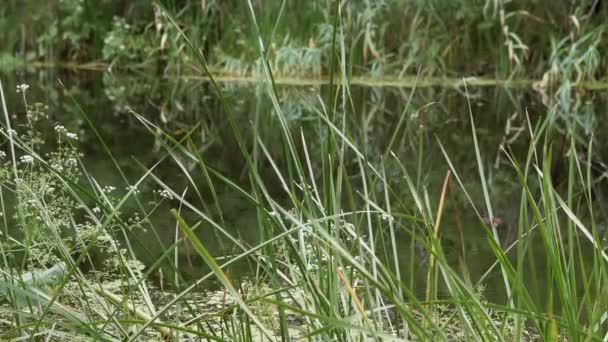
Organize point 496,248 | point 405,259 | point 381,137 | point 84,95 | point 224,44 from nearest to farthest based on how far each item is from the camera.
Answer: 1. point 496,248
2. point 405,259
3. point 381,137
4. point 84,95
5. point 224,44

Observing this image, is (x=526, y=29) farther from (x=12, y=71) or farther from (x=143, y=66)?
(x=12, y=71)

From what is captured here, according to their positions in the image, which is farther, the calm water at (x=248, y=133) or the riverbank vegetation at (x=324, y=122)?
the calm water at (x=248, y=133)

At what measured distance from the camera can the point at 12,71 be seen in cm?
974

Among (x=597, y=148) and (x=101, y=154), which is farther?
(x=597, y=148)

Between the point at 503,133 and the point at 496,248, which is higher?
the point at 496,248

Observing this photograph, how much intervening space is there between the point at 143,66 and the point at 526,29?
3.59 m

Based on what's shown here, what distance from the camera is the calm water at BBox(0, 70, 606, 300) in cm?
281

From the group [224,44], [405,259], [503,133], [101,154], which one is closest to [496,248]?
[405,259]

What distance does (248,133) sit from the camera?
5770 millimetres

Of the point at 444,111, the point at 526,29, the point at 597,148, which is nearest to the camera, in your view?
the point at 597,148

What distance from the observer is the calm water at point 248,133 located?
2.81 metres

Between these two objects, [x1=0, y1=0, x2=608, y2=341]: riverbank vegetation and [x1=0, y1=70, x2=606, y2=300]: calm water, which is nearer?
[x1=0, y1=0, x2=608, y2=341]: riverbank vegetation

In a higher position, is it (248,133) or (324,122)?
(324,122)

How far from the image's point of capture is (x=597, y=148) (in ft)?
15.9
